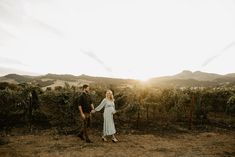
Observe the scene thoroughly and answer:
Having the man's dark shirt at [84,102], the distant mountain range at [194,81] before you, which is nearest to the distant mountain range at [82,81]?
the distant mountain range at [194,81]

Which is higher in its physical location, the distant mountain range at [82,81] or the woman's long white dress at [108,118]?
the distant mountain range at [82,81]

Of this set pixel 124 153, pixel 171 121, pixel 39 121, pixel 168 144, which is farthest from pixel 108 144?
pixel 171 121

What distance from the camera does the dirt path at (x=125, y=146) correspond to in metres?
8.35

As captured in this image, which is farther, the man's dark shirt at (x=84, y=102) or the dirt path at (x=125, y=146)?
the man's dark shirt at (x=84, y=102)

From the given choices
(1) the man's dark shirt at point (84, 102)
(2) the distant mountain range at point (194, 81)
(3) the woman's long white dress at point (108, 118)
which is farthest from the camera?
(2) the distant mountain range at point (194, 81)

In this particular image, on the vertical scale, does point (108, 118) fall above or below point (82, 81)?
below

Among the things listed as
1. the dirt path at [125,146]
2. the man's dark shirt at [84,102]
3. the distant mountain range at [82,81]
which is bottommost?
the dirt path at [125,146]

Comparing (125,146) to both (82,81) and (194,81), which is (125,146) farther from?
(194,81)

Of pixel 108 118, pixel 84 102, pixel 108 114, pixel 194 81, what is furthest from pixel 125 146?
pixel 194 81

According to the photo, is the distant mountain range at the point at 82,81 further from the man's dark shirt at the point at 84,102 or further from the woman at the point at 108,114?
the man's dark shirt at the point at 84,102

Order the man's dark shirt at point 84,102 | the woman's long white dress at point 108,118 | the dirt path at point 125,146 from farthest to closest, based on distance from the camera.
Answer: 1. the woman's long white dress at point 108,118
2. the man's dark shirt at point 84,102
3. the dirt path at point 125,146

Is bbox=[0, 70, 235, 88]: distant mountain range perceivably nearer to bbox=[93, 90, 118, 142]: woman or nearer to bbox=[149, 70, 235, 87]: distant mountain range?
bbox=[149, 70, 235, 87]: distant mountain range

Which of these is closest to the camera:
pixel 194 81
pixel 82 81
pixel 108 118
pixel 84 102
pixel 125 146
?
pixel 125 146

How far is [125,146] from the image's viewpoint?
30.6 feet
